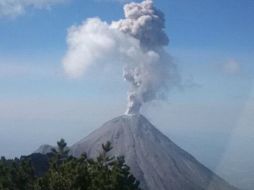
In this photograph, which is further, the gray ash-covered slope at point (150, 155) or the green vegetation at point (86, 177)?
the gray ash-covered slope at point (150, 155)

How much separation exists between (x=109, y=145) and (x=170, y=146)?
13797 cm

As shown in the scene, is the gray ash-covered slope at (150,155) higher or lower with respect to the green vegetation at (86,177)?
higher

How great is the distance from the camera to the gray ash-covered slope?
142625 millimetres

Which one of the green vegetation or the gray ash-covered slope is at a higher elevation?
the gray ash-covered slope

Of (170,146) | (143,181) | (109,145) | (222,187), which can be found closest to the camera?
(109,145)

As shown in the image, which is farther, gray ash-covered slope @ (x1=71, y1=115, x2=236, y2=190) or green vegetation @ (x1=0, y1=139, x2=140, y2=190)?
gray ash-covered slope @ (x1=71, y1=115, x2=236, y2=190)

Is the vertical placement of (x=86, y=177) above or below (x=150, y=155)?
below

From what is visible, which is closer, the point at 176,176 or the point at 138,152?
the point at 176,176

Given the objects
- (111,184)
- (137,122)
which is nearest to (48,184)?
(111,184)

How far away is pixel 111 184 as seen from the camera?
99.4ft

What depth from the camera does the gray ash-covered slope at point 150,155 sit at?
143 m

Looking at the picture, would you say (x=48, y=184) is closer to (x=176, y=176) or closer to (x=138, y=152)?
(x=176, y=176)

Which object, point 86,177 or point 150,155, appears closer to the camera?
point 86,177

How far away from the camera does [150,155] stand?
521 feet
